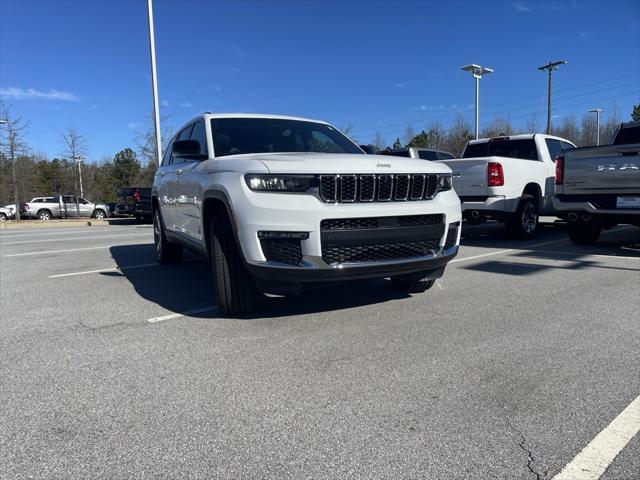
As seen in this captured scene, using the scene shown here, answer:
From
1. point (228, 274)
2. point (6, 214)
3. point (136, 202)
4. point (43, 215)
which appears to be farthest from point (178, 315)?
point (6, 214)

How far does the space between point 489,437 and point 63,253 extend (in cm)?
883

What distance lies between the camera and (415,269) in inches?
156

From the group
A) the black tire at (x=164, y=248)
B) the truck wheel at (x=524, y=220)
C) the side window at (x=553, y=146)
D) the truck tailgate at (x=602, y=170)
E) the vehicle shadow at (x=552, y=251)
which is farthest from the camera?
the side window at (x=553, y=146)

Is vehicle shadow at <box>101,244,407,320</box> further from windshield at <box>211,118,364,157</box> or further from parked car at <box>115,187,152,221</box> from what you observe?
parked car at <box>115,187,152,221</box>

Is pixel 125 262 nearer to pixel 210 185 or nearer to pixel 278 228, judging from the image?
pixel 210 185

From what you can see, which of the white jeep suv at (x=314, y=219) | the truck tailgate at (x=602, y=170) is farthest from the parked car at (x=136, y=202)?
the white jeep suv at (x=314, y=219)

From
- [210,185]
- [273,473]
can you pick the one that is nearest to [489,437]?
[273,473]

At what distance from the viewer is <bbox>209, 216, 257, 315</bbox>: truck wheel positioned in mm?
3986

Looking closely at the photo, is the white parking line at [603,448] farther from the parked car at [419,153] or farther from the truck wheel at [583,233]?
the parked car at [419,153]

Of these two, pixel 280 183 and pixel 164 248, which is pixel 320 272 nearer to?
pixel 280 183

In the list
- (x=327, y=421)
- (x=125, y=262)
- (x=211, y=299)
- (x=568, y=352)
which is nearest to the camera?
(x=327, y=421)

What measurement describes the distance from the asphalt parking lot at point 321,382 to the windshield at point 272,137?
1.55 meters

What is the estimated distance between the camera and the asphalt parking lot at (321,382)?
2141 millimetres

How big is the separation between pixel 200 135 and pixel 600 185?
626cm
